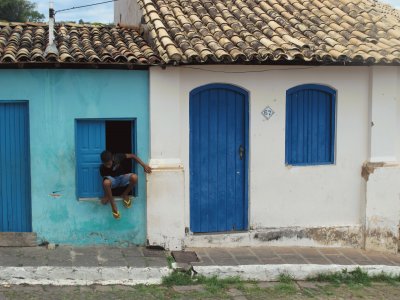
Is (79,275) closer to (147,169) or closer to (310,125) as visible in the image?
(147,169)

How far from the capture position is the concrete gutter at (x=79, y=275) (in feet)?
25.0

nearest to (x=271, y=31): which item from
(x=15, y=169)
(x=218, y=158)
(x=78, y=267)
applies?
(x=218, y=158)

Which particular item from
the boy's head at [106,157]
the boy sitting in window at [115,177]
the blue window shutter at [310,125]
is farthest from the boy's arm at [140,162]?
the blue window shutter at [310,125]

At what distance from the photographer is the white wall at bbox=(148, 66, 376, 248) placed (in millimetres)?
8938

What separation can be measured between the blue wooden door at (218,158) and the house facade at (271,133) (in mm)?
18

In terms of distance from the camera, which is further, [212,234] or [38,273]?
[212,234]

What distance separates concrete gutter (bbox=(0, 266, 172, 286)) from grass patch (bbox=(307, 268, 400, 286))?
7.65 ft

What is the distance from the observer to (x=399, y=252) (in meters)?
10.1

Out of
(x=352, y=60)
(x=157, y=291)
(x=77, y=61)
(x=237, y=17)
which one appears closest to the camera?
(x=157, y=291)

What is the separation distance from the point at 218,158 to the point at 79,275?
2.98 m

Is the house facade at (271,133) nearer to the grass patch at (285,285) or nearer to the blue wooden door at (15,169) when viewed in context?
the grass patch at (285,285)

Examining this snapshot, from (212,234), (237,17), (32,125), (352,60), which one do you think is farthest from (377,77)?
(32,125)

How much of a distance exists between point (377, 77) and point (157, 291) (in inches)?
203

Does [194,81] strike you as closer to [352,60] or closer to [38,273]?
[352,60]
